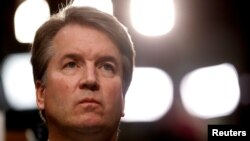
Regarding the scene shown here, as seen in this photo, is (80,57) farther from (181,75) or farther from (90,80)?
(181,75)

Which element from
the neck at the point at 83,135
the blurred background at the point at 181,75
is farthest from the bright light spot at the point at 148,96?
the neck at the point at 83,135

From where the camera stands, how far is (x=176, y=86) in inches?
408

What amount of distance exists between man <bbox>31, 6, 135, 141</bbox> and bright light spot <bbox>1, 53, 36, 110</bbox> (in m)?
6.89

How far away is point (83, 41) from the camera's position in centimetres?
260

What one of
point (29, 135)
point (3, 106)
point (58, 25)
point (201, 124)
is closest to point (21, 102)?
point (3, 106)

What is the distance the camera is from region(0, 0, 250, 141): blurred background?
349 inches

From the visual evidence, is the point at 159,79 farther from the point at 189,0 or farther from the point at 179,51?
the point at 189,0

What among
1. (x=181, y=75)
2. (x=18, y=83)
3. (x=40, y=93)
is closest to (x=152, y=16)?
(x=181, y=75)

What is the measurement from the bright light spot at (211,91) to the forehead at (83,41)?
6739mm

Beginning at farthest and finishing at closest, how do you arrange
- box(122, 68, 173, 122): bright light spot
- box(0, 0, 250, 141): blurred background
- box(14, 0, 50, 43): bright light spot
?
box(122, 68, 173, 122): bright light spot → box(0, 0, 250, 141): blurred background → box(14, 0, 50, 43): bright light spot

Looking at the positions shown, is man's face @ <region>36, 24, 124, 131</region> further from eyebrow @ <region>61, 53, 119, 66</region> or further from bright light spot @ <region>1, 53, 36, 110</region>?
bright light spot @ <region>1, 53, 36, 110</region>

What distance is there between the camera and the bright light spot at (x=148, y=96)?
9.50 meters

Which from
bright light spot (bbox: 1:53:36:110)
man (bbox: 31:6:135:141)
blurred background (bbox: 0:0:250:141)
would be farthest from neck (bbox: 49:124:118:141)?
bright light spot (bbox: 1:53:36:110)

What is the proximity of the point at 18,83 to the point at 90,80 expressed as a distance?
7483 mm
